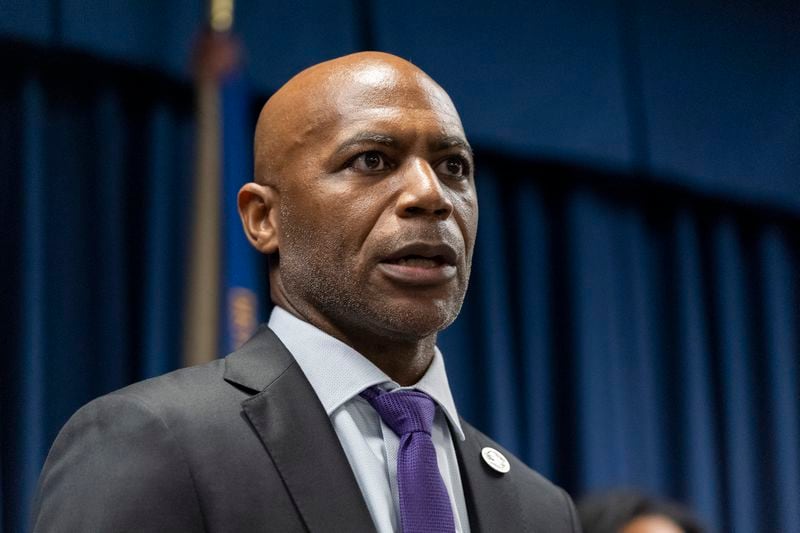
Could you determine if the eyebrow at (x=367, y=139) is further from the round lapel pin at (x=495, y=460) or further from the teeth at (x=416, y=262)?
the round lapel pin at (x=495, y=460)

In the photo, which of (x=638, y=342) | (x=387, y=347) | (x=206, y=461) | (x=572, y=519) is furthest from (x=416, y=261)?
(x=638, y=342)

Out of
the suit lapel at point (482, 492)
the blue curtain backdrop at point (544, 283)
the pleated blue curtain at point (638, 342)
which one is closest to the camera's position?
the suit lapel at point (482, 492)

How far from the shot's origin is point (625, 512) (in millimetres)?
2773

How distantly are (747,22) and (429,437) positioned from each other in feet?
10.7

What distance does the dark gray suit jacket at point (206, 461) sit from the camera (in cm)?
123

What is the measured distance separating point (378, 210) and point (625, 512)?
1.58 m

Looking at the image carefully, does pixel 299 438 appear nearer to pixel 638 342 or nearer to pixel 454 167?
pixel 454 167

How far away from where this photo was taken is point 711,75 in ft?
13.8

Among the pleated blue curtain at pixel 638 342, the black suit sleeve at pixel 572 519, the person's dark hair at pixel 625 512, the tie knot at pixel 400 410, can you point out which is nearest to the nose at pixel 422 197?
the tie knot at pixel 400 410

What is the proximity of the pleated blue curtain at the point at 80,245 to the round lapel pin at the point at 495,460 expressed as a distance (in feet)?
5.03

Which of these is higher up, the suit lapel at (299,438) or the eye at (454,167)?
the eye at (454,167)

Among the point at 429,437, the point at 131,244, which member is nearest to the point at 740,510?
the point at 131,244

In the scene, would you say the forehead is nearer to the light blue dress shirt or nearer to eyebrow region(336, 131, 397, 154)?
eyebrow region(336, 131, 397, 154)

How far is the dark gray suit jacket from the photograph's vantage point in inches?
48.6
